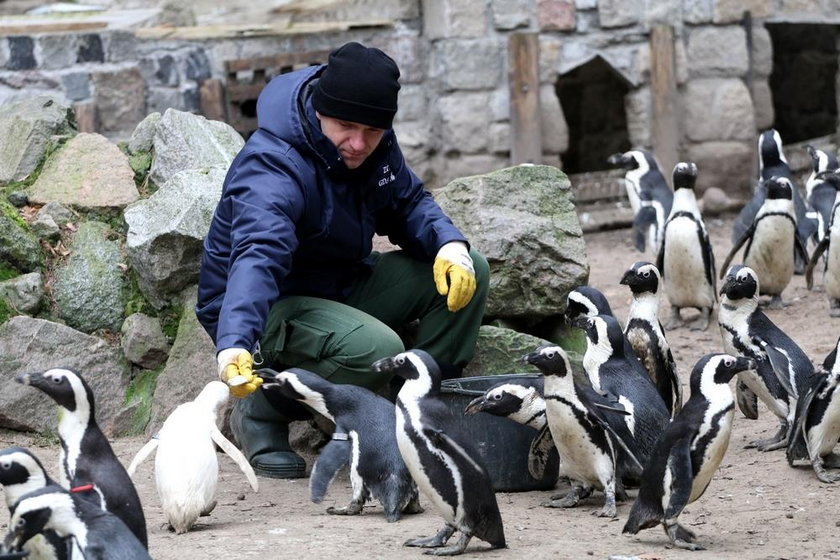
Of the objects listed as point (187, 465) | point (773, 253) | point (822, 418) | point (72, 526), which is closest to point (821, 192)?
point (773, 253)

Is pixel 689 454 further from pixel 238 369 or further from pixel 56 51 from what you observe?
pixel 56 51

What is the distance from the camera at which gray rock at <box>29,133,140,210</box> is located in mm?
5816

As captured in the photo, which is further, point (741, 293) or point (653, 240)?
point (653, 240)

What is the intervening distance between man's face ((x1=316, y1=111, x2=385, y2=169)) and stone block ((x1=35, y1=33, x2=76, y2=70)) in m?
4.63

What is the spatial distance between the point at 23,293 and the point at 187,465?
174cm

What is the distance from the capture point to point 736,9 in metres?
10.3

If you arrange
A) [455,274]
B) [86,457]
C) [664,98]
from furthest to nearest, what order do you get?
[664,98] < [455,274] < [86,457]

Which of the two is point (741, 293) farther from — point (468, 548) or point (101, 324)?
point (101, 324)

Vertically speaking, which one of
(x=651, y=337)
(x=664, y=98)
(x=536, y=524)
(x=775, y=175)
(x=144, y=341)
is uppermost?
(x=664, y=98)

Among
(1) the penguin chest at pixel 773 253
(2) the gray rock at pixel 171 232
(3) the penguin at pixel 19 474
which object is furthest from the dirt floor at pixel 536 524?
(1) the penguin chest at pixel 773 253

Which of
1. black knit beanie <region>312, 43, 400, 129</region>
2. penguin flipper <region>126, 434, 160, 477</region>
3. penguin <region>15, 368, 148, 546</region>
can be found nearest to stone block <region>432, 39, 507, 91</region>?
black knit beanie <region>312, 43, 400, 129</region>

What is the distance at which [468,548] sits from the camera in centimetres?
384

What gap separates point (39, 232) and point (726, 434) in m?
3.01

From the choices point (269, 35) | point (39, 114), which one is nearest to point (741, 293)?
point (39, 114)
